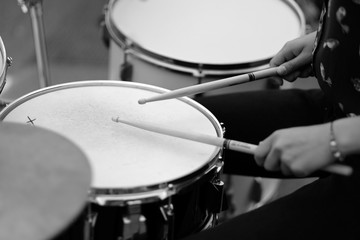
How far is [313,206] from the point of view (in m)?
0.84

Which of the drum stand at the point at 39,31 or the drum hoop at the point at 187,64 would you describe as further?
the drum stand at the point at 39,31

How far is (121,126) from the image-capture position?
3.05 feet

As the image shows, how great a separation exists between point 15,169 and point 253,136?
0.52m

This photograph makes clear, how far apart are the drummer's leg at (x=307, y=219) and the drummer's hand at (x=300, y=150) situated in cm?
9

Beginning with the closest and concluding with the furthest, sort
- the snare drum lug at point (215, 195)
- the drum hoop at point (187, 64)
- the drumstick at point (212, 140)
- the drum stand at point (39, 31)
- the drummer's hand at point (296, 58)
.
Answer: the drumstick at point (212, 140)
the snare drum lug at point (215, 195)
the drummer's hand at point (296, 58)
the drum hoop at point (187, 64)
the drum stand at point (39, 31)

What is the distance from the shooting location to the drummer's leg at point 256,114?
1.04 m

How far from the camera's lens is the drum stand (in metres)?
1.29

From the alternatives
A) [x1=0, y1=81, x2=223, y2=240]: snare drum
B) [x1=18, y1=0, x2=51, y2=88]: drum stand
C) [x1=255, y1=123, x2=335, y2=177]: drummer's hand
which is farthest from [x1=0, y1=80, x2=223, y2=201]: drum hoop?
[x1=18, y1=0, x2=51, y2=88]: drum stand

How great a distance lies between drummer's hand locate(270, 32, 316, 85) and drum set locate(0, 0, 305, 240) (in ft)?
0.48

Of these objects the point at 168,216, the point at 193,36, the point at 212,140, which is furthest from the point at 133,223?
the point at 193,36

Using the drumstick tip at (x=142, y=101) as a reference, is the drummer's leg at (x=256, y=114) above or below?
below

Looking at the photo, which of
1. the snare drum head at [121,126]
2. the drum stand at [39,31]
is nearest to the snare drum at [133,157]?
the snare drum head at [121,126]

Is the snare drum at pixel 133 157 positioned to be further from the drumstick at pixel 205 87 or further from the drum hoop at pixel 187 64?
the drum hoop at pixel 187 64

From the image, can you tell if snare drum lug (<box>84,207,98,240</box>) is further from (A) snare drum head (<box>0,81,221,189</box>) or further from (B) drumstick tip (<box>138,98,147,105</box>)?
(B) drumstick tip (<box>138,98,147,105</box>)
